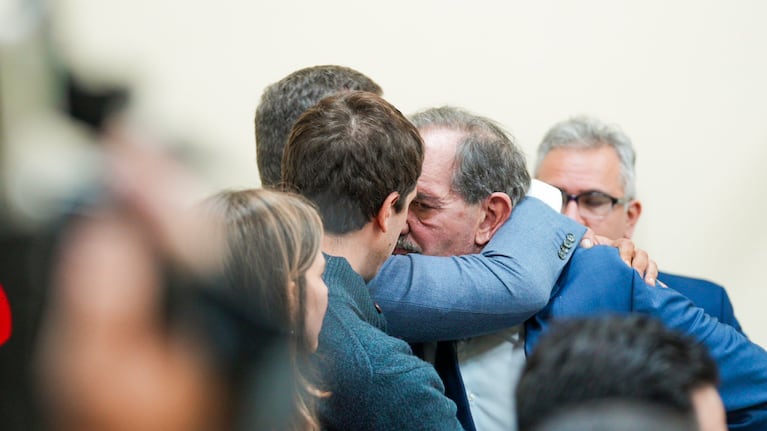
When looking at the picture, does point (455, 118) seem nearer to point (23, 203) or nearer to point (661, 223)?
point (661, 223)

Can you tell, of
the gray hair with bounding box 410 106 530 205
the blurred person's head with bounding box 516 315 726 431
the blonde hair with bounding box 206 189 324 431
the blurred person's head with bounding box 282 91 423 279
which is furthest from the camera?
the gray hair with bounding box 410 106 530 205

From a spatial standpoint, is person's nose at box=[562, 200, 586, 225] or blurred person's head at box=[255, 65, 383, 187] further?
person's nose at box=[562, 200, 586, 225]

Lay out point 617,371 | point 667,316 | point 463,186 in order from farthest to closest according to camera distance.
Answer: point 463,186 → point 667,316 → point 617,371

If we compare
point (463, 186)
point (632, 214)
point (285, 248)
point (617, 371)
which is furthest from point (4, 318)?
point (632, 214)

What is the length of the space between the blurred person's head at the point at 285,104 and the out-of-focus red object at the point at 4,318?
61.3 inches

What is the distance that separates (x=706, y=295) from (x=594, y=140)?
1.99 feet

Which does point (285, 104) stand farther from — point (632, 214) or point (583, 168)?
point (632, 214)

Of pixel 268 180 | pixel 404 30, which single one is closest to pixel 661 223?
pixel 404 30

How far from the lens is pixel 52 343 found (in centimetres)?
49

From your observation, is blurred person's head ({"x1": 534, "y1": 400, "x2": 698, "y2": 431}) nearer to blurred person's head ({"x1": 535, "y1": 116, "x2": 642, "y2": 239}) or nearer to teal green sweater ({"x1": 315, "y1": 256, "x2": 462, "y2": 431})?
teal green sweater ({"x1": 315, "y1": 256, "x2": 462, "y2": 431})

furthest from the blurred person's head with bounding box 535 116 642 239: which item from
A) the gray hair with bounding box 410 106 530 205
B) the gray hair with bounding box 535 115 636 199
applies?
the gray hair with bounding box 410 106 530 205

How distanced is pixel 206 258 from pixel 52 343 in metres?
0.12

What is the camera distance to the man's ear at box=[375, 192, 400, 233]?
164 cm

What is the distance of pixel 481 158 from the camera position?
1969mm
